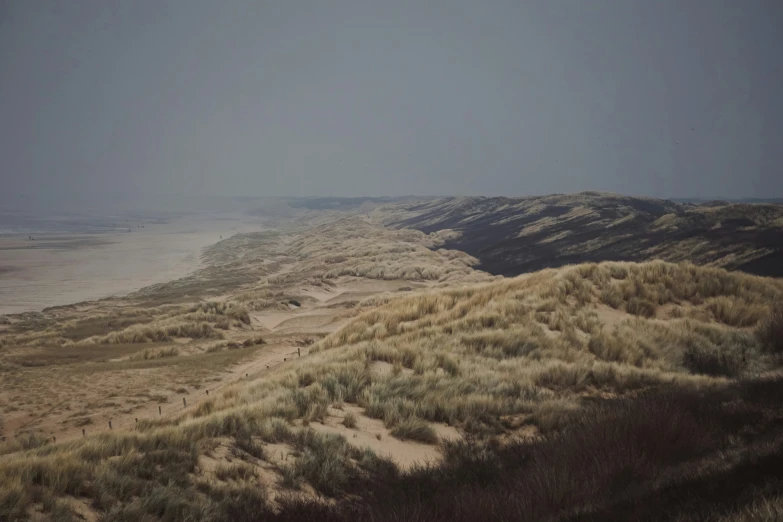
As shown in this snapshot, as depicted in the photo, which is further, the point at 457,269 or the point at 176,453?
the point at 457,269

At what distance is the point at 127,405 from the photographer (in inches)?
480

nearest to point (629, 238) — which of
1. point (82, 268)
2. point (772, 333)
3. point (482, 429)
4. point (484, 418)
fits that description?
point (772, 333)

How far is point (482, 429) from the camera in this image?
21.9 feet

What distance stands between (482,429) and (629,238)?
204ft

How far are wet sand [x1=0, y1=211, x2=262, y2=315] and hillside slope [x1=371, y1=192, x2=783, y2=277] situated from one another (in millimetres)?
53270

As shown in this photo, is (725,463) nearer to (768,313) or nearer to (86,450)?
(86,450)

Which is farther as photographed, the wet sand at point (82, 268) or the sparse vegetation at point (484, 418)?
the wet sand at point (82, 268)

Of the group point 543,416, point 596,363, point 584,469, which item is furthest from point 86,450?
point 596,363

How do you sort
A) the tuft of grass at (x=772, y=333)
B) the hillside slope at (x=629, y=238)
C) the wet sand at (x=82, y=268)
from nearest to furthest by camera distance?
the tuft of grass at (x=772, y=333) → the hillside slope at (x=629, y=238) → the wet sand at (x=82, y=268)

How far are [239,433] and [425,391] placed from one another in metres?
3.50

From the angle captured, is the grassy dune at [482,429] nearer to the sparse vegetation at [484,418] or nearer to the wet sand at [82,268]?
the sparse vegetation at [484,418]

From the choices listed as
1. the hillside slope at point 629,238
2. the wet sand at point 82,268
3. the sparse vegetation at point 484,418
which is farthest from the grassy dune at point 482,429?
the wet sand at point 82,268

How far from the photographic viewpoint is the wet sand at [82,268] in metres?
51.6

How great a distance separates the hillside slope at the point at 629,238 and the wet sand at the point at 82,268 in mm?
53270
